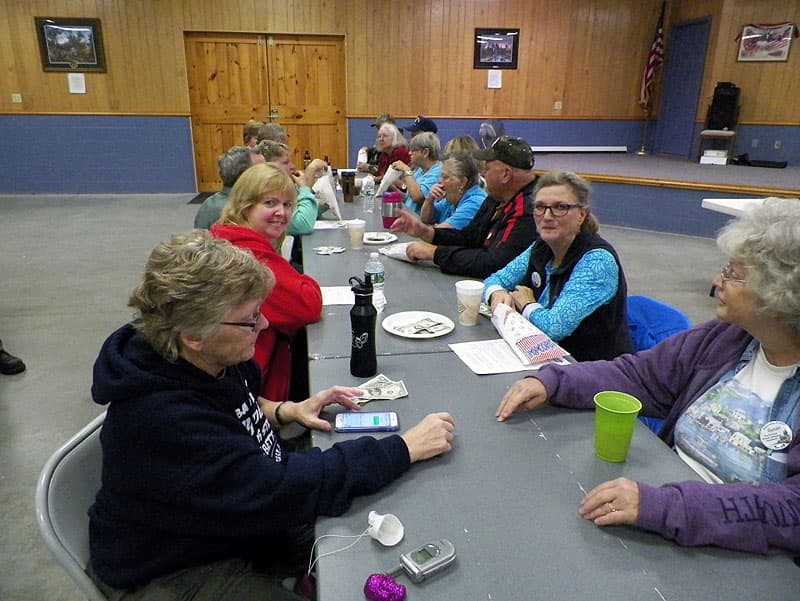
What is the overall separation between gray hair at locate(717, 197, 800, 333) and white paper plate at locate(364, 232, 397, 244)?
2.02 meters

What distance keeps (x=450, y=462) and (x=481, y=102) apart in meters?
8.48

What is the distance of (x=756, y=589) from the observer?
0.87 metres

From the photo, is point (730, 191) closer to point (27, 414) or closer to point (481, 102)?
point (481, 102)

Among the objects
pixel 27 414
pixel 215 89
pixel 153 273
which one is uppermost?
pixel 215 89

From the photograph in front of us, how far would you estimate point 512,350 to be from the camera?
5.57 feet

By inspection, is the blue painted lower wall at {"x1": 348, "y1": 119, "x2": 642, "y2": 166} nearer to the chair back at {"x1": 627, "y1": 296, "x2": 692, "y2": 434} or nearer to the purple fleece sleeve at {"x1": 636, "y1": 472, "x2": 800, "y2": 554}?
the chair back at {"x1": 627, "y1": 296, "x2": 692, "y2": 434}

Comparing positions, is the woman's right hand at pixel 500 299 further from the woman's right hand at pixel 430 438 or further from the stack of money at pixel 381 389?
the woman's right hand at pixel 430 438

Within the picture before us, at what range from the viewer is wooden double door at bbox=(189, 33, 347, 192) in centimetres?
808

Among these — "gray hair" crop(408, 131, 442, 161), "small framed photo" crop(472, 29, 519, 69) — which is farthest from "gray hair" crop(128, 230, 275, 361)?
"small framed photo" crop(472, 29, 519, 69)

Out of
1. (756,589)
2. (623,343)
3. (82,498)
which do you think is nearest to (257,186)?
(82,498)

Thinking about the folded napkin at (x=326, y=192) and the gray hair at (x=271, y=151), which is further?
the folded napkin at (x=326, y=192)

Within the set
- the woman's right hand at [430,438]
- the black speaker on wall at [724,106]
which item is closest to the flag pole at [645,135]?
the black speaker on wall at [724,106]

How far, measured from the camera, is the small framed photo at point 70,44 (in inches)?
296

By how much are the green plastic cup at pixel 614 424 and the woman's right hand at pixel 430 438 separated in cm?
31
